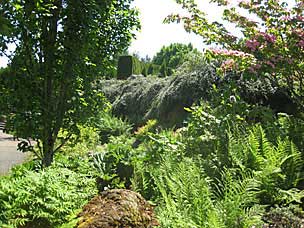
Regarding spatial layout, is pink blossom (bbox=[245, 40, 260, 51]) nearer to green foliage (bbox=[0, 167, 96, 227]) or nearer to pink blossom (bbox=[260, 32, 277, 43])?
pink blossom (bbox=[260, 32, 277, 43])

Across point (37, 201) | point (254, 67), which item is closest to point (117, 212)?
point (37, 201)

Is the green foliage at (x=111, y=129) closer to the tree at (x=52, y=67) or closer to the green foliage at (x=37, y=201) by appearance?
the tree at (x=52, y=67)

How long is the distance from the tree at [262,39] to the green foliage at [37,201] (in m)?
3.40

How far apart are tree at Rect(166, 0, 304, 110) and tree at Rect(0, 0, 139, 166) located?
6.28 feet

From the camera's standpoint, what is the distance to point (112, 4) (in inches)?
206

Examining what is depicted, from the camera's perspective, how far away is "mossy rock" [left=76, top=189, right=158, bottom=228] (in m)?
3.47

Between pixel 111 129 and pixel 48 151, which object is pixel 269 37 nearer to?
pixel 48 151

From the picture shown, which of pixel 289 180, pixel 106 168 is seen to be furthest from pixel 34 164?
pixel 289 180

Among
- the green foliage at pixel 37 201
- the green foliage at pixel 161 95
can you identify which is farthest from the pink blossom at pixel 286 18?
the green foliage at pixel 37 201

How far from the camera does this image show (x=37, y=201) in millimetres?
3379

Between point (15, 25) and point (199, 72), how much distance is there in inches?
246

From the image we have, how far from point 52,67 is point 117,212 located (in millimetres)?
2193

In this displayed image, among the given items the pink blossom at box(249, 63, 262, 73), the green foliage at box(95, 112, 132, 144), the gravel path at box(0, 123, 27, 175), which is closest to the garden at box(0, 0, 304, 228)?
the pink blossom at box(249, 63, 262, 73)

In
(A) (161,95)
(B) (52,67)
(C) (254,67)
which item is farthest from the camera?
(A) (161,95)
